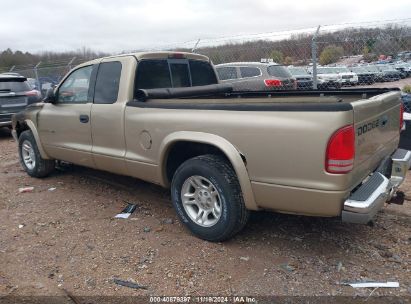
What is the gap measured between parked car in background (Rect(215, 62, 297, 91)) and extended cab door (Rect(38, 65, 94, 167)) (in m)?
6.70

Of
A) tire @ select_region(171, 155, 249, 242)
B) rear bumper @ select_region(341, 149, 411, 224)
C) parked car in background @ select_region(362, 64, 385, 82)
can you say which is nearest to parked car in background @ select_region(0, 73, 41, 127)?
tire @ select_region(171, 155, 249, 242)

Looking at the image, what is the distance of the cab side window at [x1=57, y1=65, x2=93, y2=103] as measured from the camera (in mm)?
4880

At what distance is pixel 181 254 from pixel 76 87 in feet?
8.82

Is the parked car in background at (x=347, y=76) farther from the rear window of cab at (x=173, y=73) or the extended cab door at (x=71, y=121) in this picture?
the extended cab door at (x=71, y=121)

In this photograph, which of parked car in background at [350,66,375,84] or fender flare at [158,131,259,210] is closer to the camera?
fender flare at [158,131,259,210]

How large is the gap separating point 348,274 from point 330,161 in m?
1.02

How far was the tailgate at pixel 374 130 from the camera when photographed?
295 centimetres

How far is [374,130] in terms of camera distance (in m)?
3.26

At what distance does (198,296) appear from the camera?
2.98 meters

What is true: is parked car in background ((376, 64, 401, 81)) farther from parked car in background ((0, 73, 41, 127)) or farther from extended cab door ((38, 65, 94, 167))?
extended cab door ((38, 65, 94, 167))

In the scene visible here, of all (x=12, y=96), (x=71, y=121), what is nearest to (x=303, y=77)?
(x=12, y=96)

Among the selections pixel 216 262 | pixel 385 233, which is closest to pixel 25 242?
pixel 216 262

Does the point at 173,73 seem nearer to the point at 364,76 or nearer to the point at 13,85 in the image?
the point at 13,85

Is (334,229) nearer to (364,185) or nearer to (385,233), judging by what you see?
(385,233)
